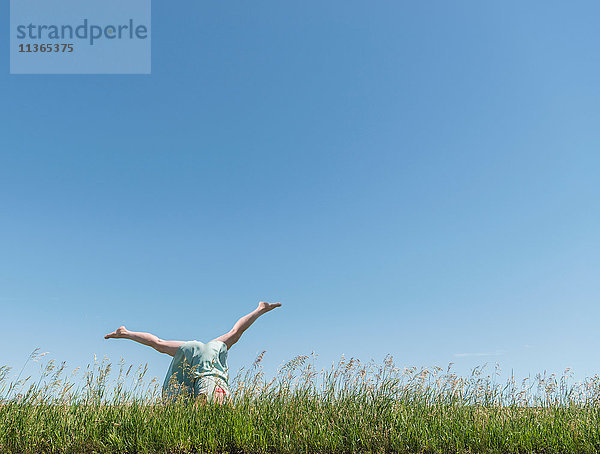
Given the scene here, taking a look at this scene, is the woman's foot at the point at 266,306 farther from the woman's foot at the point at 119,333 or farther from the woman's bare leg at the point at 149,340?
the woman's foot at the point at 119,333

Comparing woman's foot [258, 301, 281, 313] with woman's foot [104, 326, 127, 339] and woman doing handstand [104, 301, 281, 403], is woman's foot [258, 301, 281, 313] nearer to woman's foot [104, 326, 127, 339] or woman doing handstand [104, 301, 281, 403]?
woman doing handstand [104, 301, 281, 403]

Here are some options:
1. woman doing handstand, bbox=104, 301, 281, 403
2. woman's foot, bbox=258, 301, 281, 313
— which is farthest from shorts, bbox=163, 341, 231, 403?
woman's foot, bbox=258, 301, 281, 313

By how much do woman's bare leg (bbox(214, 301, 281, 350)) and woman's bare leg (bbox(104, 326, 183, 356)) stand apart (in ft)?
2.70

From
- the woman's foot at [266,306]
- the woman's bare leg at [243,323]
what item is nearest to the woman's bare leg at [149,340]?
the woman's bare leg at [243,323]

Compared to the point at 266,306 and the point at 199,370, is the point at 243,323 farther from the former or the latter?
the point at 199,370

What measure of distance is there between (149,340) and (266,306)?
89.0 inches

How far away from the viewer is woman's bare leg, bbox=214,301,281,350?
27.5 feet

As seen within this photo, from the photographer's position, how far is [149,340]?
8.65 meters

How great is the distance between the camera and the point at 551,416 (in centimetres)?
554

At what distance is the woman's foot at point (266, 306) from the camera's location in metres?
8.80

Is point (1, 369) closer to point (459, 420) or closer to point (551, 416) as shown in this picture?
point (459, 420)

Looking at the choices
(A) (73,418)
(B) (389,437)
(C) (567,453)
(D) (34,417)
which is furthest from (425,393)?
(D) (34,417)

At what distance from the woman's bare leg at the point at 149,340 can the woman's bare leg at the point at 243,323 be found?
0.82 meters

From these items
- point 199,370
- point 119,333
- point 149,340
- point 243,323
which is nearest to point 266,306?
point 243,323
